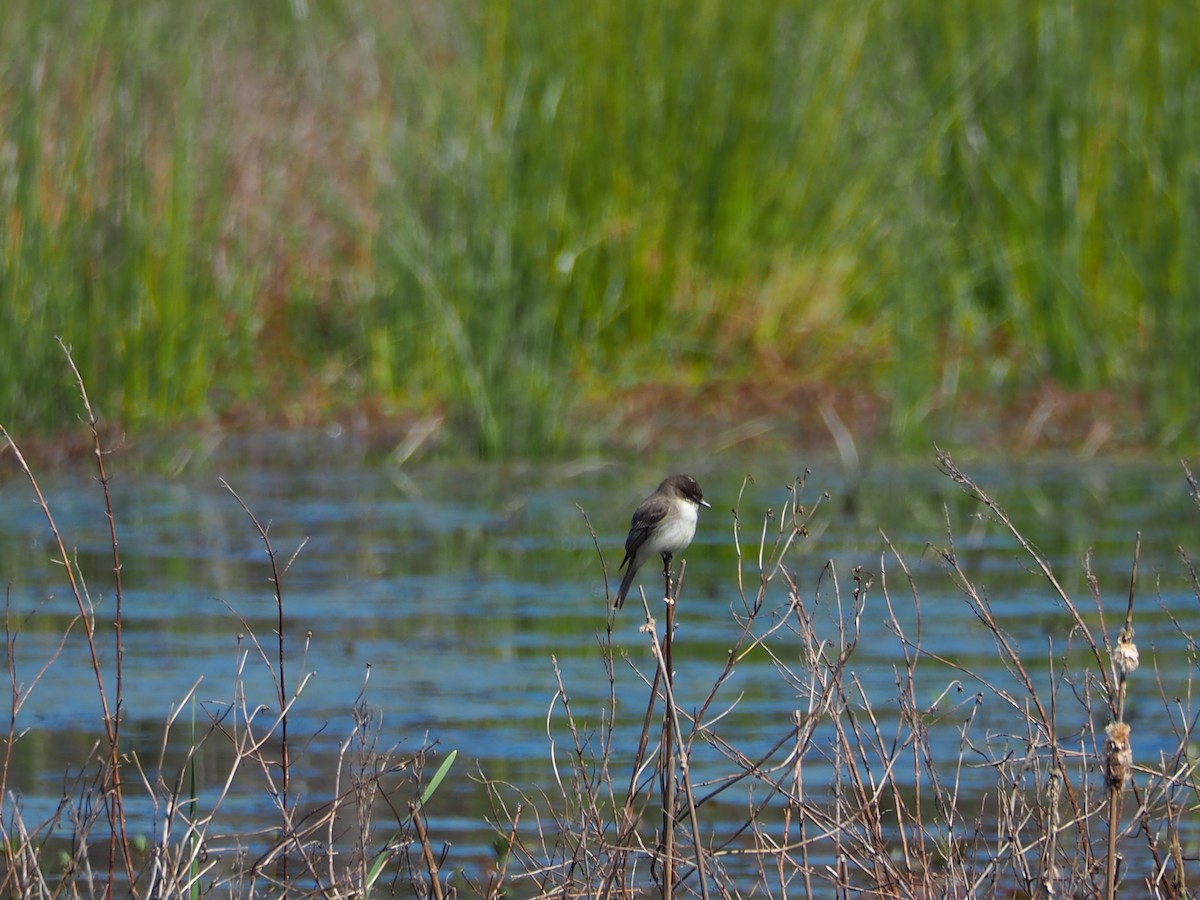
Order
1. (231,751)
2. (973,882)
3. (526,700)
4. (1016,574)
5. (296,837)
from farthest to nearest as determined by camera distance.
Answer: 1. (1016,574)
2. (526,700)
3. (231,751)
4. (973,882)
5. (296,837)

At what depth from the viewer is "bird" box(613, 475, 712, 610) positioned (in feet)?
18.5

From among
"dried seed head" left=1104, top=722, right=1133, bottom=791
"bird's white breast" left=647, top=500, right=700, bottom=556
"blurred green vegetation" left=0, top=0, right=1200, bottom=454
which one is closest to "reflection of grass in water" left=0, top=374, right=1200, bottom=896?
"dried seed head" left=1104, top=722, right=1133, bottom=791

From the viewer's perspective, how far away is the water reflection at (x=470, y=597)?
655 centimetres

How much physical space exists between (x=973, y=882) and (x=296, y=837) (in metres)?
1.28

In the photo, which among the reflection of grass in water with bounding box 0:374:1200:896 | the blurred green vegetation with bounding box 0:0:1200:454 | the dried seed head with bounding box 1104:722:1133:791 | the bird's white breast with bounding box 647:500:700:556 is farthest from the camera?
the blurred green vegetation with bounding box 0:0:1200:454

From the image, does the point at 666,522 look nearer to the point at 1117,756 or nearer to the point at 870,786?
the point at 870,786

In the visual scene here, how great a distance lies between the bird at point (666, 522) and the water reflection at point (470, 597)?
451 mm

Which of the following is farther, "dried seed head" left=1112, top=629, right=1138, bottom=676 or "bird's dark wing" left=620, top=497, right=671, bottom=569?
"bird's dark wing" left=620, top=497, right=671, bottom=569

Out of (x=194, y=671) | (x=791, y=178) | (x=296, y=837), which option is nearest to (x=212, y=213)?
(x=791, y=178)

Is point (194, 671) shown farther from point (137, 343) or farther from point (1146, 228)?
point (1146, 228)

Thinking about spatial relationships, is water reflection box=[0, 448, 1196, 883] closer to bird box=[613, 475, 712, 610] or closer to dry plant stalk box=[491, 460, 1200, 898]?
dry plant stalk box=[491, 460, 1200, 898]

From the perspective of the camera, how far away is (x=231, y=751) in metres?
6.51

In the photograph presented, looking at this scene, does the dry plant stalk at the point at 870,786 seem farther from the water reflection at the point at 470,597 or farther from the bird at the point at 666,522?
the bird at the point at 666,522

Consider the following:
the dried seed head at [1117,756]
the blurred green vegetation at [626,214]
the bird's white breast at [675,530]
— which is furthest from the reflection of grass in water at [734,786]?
the blurred green vegetation at [626,214]
